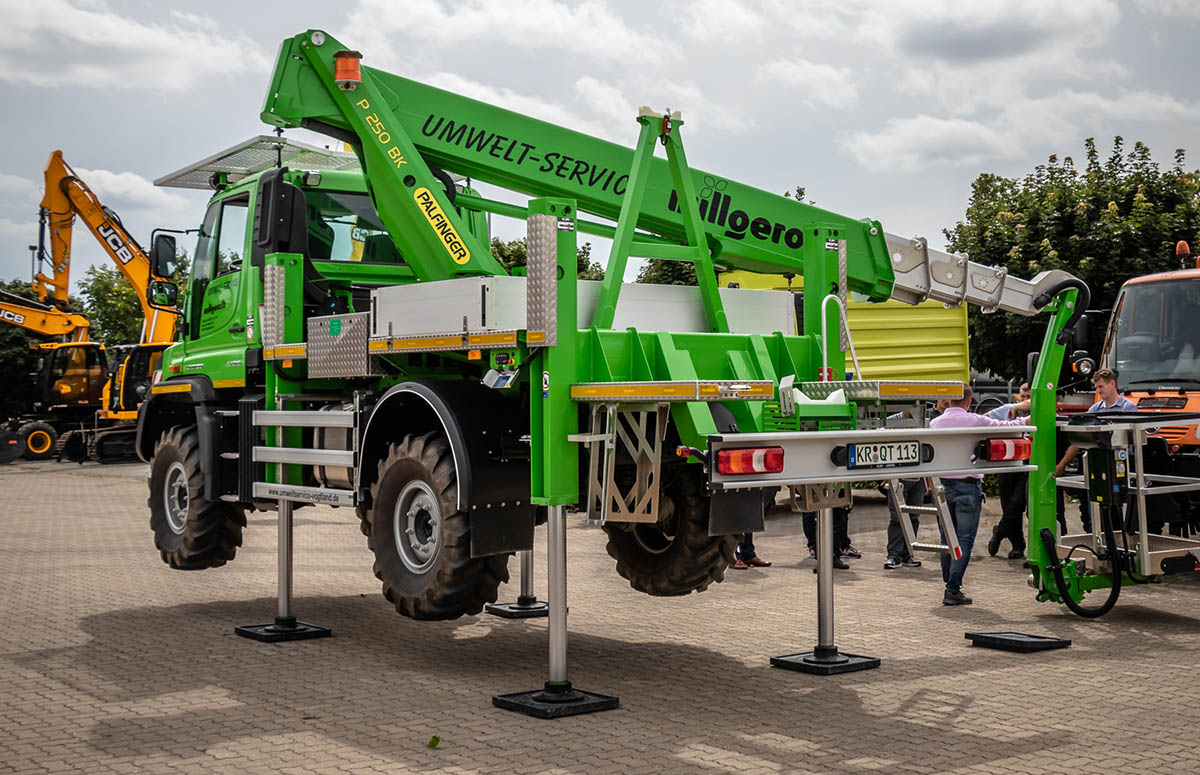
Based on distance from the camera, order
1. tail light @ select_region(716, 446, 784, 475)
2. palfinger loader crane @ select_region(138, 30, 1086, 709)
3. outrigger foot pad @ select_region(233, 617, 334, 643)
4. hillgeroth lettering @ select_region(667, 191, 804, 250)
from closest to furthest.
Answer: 1. tail light @ select_region(716, 446, 784, 475)
2. palfinger loader crane @ select_region(138, 30, 1086, 709)
3. hillgeroth lettering @ select_region(667, 191, 804, 250)
4. outrigger foot pad @ select_region(233, 617, 334, 643)

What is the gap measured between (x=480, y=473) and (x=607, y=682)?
5.04 feet

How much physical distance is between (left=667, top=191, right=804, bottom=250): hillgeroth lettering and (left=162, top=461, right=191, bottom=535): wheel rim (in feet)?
15.4

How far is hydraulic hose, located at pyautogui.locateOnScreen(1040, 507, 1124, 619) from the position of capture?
973 cm

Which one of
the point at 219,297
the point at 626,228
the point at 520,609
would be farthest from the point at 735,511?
the point at 219,297

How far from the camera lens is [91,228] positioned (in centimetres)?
3269

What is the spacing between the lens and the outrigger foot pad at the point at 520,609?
34.4 ft

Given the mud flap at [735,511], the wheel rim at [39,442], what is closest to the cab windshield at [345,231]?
the mud flap at [735,511]

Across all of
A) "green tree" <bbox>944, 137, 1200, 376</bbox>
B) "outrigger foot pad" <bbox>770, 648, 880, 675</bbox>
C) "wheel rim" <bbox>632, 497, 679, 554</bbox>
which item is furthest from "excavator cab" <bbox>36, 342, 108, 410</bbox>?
"outrigger foot pad" <bbox>770, 648, 880, 675</bbox>

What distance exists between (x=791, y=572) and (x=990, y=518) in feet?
19.7

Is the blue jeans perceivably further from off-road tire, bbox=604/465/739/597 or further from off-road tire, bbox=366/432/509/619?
off-road tire, bbox=366/432/509/619

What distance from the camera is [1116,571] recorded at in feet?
32.0

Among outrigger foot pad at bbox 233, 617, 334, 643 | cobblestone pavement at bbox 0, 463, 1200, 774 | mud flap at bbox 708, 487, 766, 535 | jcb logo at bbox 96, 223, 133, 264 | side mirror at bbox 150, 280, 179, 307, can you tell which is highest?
jcb logo at bbox 96, 223, 133, 264

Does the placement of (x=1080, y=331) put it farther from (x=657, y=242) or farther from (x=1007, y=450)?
(x=657, y=242)

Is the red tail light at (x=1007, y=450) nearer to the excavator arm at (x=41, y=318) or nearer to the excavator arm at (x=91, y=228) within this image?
the excavator arm at (x=91, y=228)
